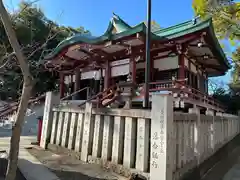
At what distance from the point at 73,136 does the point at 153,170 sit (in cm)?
295

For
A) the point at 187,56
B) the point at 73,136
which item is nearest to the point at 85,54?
the point at 187,56

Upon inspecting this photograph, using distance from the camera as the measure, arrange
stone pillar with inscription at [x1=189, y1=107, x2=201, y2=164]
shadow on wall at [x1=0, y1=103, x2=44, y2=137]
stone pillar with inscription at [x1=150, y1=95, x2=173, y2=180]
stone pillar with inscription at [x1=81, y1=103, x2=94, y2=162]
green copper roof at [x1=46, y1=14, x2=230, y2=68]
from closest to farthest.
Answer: stone pillar with inscription at [x1=150, y1=95, x2=173, y2=180], stone pillar with inscription at [x1=81, y1=103, x2=94, y2=162], stone pillar with inscription at [x1=189, y1=107, x2=201, y2=164], green copper roof at [x1=46, y1=14, x2=230, y2=68], shadow on wall at [x1=0, y1=103, x2=44, y2=137]

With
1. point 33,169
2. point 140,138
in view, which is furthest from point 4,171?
point 140,138

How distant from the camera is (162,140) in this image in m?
3.87

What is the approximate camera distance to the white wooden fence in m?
3.92

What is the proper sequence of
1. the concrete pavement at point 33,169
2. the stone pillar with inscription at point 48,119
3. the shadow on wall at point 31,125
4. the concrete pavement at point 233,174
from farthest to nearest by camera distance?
the shadow on wall at point 31,125 < the stone pillar with inscription at point 48,119 < the concrete pavement at point 233,174 < the concrete pavement at point 33,169

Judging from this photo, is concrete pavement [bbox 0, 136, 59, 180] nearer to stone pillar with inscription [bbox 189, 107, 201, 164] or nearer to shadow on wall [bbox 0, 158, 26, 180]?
shadow on wall [bbox 0, 158, 26, 180]

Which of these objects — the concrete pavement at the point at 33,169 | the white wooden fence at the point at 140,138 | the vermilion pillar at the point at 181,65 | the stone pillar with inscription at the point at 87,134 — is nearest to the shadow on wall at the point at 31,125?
the white wooden fence at the point at 140,138

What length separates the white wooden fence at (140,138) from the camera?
154 inches

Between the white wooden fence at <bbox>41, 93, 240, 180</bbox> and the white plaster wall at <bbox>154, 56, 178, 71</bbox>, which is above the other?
the white plaster wall at <bbox>154, 56, 178, 71</bbox>

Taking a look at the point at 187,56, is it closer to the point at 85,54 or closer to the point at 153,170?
the point at 85,54

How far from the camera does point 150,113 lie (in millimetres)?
4258

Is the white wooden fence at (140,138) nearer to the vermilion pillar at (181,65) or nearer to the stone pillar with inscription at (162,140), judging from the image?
the stone pillar with inscription at (162,140)

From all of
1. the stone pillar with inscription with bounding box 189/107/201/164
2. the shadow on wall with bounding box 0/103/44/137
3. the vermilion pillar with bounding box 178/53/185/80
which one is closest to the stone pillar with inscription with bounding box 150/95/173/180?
the stone pillar with inscription with bounding box 189/107/201/164
